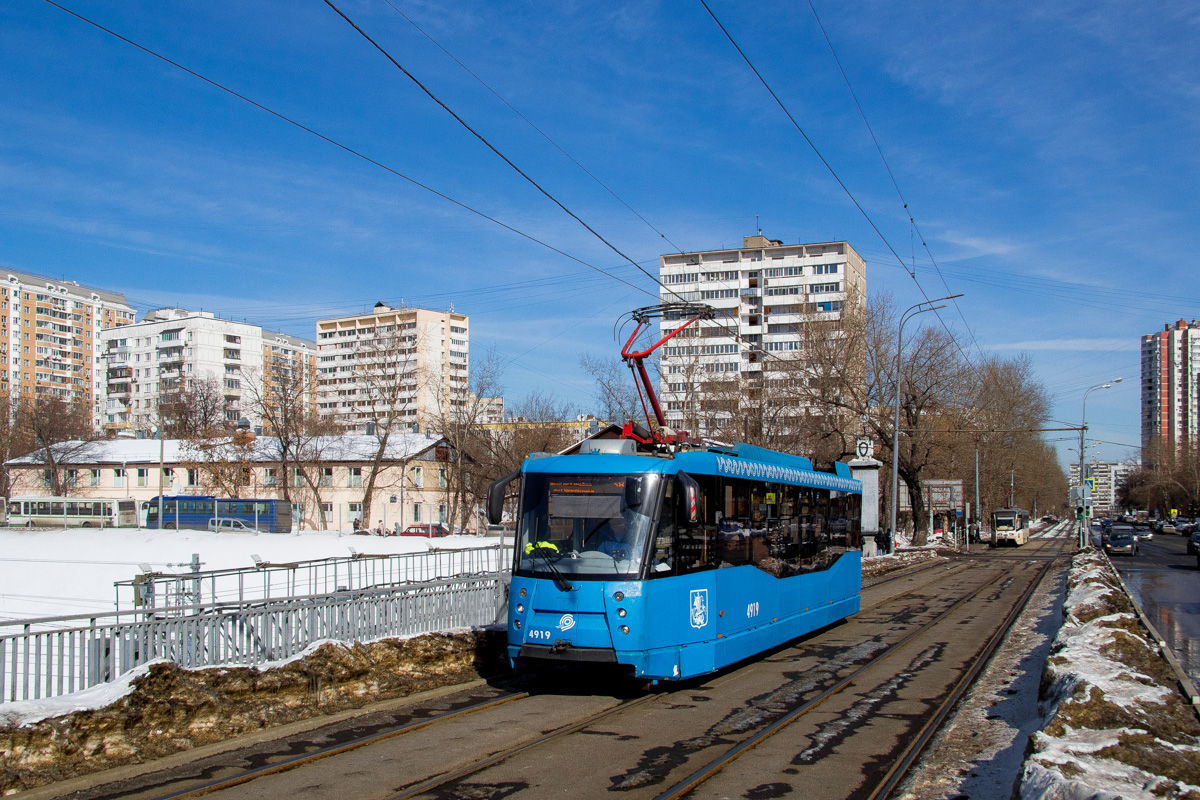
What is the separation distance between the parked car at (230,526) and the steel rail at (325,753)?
118 ft

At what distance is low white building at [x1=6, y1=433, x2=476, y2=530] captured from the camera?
2418 inches

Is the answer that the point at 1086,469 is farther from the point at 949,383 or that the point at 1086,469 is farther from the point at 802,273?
the point at 802,273

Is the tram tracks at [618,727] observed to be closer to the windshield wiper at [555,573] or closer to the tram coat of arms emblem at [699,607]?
the tram coat of arms emblem at [699,607]

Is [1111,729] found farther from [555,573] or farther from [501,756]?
[555,573]

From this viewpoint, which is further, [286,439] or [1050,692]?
[286,439]

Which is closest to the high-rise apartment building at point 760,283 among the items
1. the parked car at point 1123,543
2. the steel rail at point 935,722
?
the parked car at point 1123,543

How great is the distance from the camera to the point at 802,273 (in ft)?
348

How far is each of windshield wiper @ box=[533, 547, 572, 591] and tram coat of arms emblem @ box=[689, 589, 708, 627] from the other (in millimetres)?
1486

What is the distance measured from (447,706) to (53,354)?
469 feet

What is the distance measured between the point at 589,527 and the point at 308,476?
176 ft

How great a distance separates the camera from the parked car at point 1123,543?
5072cm

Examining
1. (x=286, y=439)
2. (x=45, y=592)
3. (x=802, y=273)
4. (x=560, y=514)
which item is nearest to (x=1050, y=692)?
(x=560, y=514)

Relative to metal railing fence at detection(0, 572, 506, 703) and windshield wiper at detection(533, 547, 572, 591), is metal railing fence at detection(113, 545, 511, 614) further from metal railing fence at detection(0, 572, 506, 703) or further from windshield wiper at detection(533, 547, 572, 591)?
windshield wiper at detection(533, 547, 572, 591)

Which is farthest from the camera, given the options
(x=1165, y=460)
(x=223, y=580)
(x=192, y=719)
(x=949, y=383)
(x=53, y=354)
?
(x=53, y=354)
